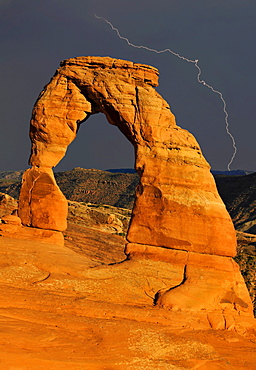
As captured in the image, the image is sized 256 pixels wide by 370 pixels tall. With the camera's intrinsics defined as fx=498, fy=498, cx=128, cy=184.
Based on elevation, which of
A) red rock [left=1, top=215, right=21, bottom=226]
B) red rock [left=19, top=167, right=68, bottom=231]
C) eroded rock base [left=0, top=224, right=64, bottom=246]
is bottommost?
eroded rock base [left=0, top=224, right=64, bottom=246]

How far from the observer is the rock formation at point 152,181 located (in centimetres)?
1855

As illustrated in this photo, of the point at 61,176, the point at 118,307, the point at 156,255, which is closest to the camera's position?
the point at 118,307

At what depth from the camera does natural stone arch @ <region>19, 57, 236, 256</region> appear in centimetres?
1936

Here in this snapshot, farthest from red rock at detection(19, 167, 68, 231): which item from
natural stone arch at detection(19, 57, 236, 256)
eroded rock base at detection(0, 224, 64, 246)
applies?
eroded rock base at detection(0, 224, 64, 246)

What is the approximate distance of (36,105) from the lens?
23094 mm

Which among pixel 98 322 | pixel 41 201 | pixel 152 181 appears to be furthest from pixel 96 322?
pixel 41 201

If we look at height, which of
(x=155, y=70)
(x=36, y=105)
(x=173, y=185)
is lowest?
(x=173, y=185)

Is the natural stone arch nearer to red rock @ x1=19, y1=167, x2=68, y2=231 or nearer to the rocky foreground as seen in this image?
red rock @ x1=19, y1=167, x2=68, y2=231

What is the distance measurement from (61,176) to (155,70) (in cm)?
10196

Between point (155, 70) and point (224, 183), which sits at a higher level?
point (155, 70)

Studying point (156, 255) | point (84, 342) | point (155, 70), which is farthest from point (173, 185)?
point (84, 342)

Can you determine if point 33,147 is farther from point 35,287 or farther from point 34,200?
point 35,287

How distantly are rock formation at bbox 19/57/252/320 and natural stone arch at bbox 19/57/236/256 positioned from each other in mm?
40

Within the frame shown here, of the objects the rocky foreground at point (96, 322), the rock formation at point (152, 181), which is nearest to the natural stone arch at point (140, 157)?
the rock formation at point (152, 181)
